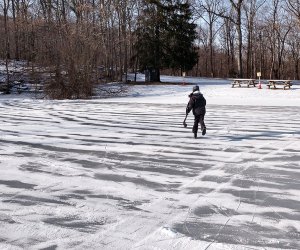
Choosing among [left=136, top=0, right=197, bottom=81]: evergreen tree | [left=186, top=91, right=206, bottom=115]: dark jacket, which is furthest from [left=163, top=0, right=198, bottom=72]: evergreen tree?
[left=186, top=91, right=206, bottom=115]: dark jacket

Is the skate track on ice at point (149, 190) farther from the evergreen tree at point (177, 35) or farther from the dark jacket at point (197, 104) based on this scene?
the evergreen tree at point (177, 35)

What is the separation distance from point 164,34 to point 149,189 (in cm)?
3446

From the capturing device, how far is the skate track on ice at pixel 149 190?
4.62m

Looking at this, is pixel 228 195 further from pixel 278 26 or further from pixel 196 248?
pixel 278 26

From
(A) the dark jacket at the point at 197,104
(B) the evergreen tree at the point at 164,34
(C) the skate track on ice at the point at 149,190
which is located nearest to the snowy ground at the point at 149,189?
(C) the skate track on ice at the point at 149,190

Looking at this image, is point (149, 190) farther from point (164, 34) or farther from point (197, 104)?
point (164, 34)

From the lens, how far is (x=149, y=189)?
650 centimetres

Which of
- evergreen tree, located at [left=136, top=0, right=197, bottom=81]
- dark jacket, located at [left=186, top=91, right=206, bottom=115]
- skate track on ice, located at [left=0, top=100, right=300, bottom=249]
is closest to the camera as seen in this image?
skate track on ice, located at [left=0, top=100, right=300, bottom=249]

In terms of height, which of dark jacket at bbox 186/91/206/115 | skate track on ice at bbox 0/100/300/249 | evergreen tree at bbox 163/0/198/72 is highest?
evergreen tree at bbox 163/0/198/72

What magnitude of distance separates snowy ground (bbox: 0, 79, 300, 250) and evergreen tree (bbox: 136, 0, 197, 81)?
89.6ft

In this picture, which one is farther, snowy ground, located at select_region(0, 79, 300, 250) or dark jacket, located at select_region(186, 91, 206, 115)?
dark jacket, located at select_region(186, 91, 206, 115)

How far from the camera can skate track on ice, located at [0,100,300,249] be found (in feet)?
15.2

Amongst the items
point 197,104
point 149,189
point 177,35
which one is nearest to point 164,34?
point 177,35

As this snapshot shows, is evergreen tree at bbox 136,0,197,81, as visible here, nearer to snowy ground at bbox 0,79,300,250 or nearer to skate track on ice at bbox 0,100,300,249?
snowy ground at bbox 0,79,300,250
